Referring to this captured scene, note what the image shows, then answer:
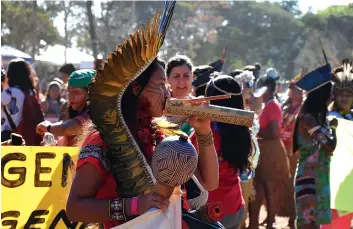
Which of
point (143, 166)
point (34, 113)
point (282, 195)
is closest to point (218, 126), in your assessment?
point (143, 166)

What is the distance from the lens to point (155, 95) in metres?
3.07

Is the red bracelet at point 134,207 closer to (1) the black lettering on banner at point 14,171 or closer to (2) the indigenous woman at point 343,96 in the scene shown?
(1) the black lettering on banner at point 14,171

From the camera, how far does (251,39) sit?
218 ft

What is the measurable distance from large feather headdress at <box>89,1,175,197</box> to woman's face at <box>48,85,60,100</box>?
31.8 ft

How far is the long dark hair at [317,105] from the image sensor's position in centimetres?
604

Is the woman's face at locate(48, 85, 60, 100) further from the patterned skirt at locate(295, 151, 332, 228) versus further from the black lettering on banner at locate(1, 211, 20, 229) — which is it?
the black lettering on banner at locate(1, 211, 20, 229)

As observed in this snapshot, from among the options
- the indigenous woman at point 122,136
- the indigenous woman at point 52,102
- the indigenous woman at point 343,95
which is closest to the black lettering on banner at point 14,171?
the indigenous woman at point 122,136

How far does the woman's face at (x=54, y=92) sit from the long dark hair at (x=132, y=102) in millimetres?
9634

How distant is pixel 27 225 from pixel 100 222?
2.21 meters

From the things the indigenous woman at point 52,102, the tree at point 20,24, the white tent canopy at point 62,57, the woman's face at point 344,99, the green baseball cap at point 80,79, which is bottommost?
the green baseball cap at point 80,79

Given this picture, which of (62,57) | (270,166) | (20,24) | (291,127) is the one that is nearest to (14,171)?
(270,166)

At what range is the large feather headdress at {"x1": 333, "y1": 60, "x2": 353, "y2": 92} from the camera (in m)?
7.27

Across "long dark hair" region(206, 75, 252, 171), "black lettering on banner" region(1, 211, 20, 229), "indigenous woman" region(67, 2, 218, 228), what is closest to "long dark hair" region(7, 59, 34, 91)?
"black lettering on banner" region(1, 211, 20, 229)

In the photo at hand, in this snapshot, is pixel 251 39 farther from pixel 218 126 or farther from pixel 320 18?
pixel 218 126
